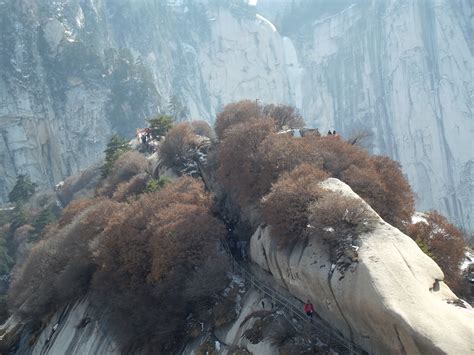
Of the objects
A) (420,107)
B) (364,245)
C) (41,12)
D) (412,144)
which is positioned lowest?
(412,144)

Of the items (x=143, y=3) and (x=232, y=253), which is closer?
(x=232, y=253)

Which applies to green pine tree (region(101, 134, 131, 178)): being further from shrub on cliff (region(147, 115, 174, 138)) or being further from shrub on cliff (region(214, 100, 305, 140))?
shrub on cliff (region(214, 100, 305, 140))

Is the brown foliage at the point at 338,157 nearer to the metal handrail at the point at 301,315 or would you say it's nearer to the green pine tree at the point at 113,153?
the metal handrail at the point at 301,315

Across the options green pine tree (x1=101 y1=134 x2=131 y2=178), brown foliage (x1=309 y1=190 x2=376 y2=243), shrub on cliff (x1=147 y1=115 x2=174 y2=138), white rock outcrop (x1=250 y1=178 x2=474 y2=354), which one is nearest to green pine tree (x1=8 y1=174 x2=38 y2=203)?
green pine tree (x1=101 y1=134 x2=131 y2=178)

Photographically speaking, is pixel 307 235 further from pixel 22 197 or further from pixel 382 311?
pixel 22 197

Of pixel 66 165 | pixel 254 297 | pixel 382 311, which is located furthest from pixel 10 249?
pixel 382 311

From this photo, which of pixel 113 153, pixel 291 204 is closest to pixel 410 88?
pixel 113 153
